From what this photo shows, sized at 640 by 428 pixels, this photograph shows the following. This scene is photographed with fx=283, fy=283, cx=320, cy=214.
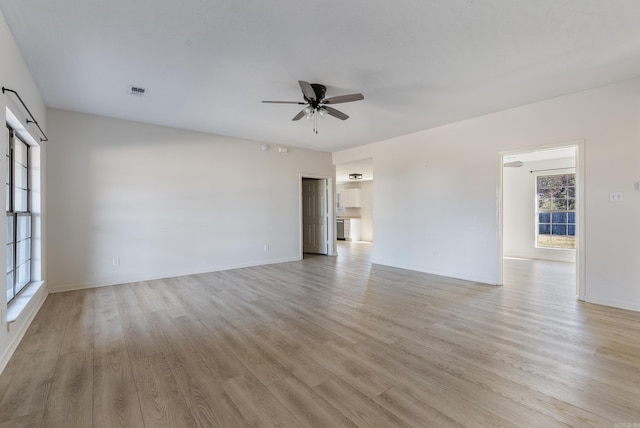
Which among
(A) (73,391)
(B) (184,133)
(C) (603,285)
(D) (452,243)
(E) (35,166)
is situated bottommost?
(A) (73,391)

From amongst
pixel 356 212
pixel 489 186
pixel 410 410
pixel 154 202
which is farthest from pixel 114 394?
pixel 356 212

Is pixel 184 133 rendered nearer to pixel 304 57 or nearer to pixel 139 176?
pixel 139 176

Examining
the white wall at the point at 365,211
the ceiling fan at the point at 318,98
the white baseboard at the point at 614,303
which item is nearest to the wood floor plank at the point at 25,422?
the ceiling fan at the point at 318,98

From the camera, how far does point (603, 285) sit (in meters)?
3.49

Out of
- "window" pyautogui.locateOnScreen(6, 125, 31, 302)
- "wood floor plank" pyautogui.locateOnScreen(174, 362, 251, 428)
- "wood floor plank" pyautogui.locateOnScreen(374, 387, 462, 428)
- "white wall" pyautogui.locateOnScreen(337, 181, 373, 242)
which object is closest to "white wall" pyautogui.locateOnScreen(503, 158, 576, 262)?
"white wall" pyautogui.locateOnScreen(337, 181, 373, 242)

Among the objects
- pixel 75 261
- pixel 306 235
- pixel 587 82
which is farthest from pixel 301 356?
pixel 306 235

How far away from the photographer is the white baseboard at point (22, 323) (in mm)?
2191

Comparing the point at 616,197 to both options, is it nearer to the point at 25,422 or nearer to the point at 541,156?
the point at 541,156

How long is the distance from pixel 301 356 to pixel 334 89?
2.94m

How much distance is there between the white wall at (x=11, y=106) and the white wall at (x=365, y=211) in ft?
30.6

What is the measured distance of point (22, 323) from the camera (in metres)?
2.69

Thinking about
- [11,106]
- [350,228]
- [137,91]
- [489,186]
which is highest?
[137,91]

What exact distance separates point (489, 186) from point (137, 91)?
518 cm

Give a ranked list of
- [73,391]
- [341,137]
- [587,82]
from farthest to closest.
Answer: [341,137]
[587,82]
[73,391]
